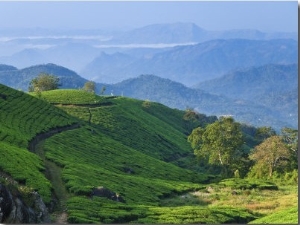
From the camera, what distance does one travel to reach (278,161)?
96.4 metres

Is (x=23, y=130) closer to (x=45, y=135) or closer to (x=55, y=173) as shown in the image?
(x=45, y=135)

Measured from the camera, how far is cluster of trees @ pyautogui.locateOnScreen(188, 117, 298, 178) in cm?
9475

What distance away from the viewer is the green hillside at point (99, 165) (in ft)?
151

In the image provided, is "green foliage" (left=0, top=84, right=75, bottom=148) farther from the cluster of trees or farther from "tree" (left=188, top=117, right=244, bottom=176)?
the cluster of trees

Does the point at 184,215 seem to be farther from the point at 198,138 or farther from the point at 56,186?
the point at 198,138

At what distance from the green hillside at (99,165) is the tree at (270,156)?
36.5ft

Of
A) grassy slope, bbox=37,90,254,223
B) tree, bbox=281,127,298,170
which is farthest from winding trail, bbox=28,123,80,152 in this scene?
tree, bbox=281,127,298,170

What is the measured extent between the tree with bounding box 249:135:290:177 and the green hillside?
1112 centimetres

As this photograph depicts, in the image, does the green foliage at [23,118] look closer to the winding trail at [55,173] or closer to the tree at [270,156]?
the winding trail at [55,173]

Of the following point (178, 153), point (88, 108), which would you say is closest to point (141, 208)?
point (178, 153)

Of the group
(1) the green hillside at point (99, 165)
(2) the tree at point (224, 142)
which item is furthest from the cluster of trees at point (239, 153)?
(1) the green hillside at point (99, 165)

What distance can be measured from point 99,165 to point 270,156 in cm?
3495

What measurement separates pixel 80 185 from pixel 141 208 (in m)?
9.75

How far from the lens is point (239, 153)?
11225 cm
